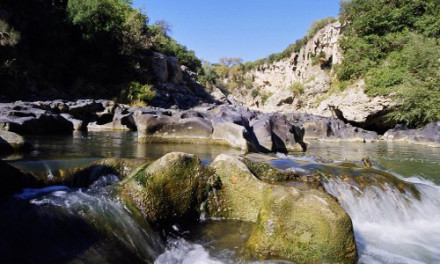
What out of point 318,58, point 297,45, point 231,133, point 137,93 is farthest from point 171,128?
point 297,45

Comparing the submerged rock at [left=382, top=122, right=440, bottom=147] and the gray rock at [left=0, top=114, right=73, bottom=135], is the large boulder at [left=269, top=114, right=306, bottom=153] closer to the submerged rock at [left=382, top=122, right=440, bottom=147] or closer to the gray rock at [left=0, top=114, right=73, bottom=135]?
the gray rock at [left=0, top=114, right=73, bottom=135]

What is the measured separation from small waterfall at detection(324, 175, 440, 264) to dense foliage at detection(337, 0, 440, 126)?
19.3 m

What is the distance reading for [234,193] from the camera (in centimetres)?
479

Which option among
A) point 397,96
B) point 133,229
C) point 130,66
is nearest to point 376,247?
point 133,229

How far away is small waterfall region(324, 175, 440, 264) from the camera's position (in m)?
4.22

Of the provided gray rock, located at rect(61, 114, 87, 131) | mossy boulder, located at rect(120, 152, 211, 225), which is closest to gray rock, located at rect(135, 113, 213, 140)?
mossy boulder, located at rect(120, 152, 211, 225)

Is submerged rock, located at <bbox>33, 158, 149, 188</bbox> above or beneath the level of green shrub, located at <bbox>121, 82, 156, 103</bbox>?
beneath

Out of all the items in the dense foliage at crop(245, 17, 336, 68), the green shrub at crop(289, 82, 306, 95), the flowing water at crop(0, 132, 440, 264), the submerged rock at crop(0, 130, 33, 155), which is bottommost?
the flowing water at crop(0, 132, 440, 264)

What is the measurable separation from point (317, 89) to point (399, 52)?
1296 centimetres

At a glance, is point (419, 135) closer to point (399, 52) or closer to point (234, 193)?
point (399, 52)

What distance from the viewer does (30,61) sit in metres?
24.5

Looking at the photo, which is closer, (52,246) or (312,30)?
(52,246)

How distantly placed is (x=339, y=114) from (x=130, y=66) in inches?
799

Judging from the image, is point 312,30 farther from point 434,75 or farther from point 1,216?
point 1,216
